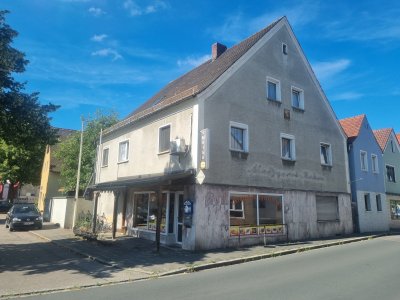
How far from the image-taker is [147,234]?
56.7 ft

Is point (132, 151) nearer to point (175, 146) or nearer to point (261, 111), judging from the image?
point (175, 146)

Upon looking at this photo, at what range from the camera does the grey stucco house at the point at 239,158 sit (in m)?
14.8

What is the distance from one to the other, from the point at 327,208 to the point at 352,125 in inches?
359

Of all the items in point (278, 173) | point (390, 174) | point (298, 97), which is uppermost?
point (298, 97)

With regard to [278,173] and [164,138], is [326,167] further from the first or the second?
[164,138]

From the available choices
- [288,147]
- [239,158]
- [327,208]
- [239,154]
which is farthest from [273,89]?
[327,208]

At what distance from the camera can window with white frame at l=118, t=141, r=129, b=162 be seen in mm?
20750

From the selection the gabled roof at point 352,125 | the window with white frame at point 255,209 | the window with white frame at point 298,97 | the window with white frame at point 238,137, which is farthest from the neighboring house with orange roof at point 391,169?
the window with white frame at point 238,137

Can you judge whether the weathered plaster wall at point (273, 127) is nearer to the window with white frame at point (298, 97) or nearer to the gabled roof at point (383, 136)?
the window with white frame at point (298, 97)

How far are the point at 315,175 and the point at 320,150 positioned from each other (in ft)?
5.89

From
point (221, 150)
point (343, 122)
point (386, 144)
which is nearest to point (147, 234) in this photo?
point (221, 150)

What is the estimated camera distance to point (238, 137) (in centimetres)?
1648

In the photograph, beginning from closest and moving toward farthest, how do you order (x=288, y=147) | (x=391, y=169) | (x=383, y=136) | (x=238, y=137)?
1. (x=238, y=137)
2. (x=288, y=147)
3. (x=391, y=169)
4. (x=383, y=136)

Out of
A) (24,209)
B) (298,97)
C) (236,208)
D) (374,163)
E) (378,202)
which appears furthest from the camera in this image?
(374,163)
